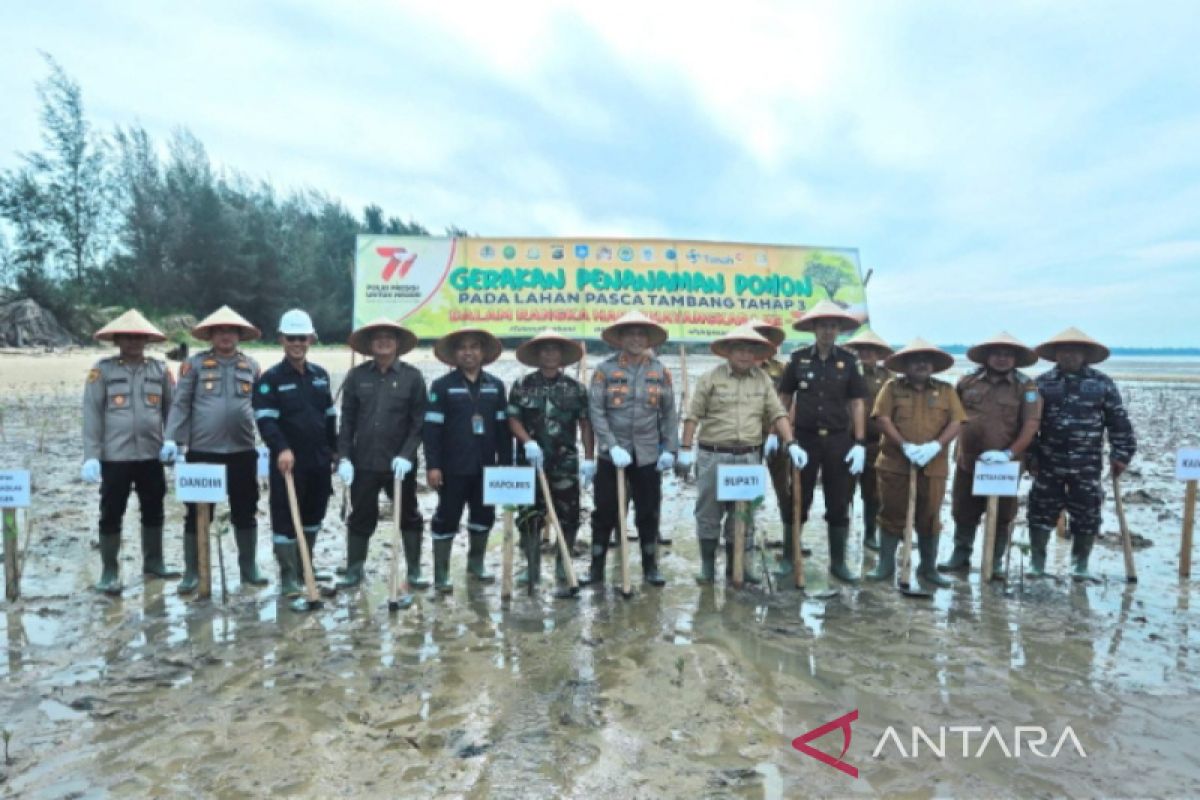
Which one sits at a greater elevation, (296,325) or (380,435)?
(296,325)

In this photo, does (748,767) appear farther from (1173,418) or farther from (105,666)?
(1173,418)

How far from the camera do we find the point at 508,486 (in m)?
4.60

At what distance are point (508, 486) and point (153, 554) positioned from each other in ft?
A: 9.71

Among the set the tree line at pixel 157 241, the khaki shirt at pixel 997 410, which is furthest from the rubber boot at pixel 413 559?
the tree line at pixel 157 241

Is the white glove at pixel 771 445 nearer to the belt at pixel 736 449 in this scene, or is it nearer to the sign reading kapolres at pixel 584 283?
the belt at pixel 736 449

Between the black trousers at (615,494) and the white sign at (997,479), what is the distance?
7.97 ft

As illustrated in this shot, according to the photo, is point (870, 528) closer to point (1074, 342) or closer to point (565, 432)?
point (1074, 342)

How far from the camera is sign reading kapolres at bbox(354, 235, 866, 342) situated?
24.7 ft

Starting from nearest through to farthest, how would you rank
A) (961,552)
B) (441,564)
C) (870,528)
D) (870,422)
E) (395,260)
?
1. (441,564)
2. (961,552)
3. (870,422)
4. (870,528)
5. (395,260)

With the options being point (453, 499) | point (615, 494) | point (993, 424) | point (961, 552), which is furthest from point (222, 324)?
point (961, 552)

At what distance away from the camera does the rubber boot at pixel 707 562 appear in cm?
526

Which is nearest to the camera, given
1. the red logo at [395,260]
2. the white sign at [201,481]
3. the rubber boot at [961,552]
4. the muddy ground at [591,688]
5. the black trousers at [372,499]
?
the muddy ground at [591,688]

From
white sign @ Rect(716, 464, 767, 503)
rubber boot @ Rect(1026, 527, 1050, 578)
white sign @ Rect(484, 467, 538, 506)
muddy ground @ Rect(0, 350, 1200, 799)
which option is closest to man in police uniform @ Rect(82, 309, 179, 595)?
muddy ground @ Rect(0, 350, 1200, 799)

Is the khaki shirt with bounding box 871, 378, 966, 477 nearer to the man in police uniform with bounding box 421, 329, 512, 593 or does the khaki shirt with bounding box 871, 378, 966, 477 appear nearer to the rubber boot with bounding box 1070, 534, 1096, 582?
the rubber boot with bounding box 1070, 534, 1096, 582
